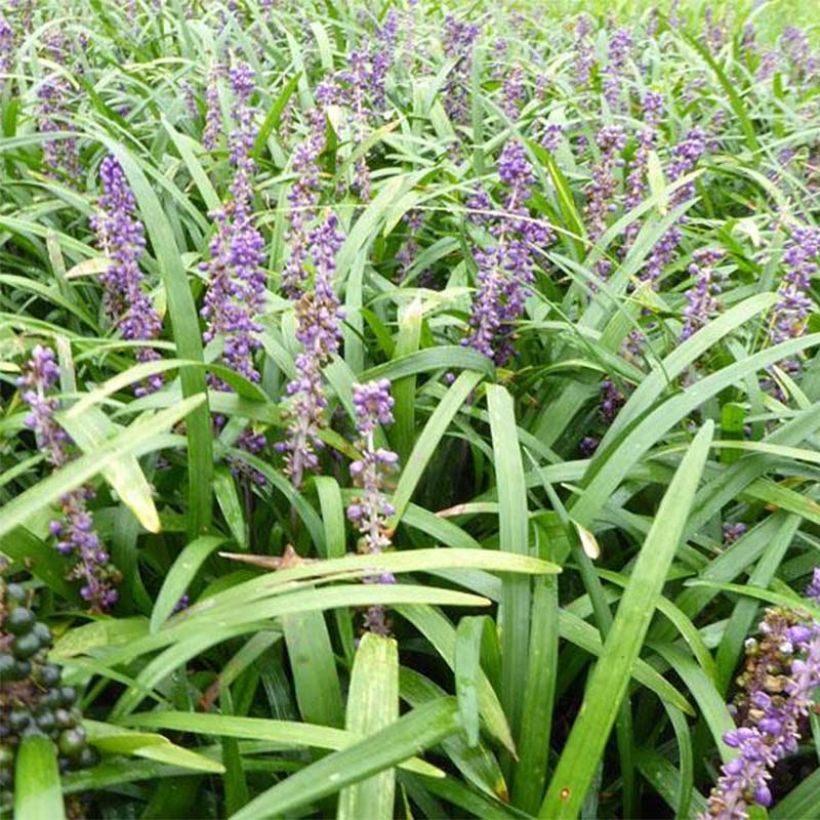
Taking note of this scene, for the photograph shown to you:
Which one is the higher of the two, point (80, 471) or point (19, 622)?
point (80, 471)

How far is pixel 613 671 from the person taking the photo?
2.10 m

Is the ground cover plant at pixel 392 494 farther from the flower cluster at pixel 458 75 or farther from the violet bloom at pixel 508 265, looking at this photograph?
the flower cluster at pixel 458 75

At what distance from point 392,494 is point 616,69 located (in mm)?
4464

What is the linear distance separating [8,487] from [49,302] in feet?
4.48

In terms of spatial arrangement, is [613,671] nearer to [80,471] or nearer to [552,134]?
[80,471]

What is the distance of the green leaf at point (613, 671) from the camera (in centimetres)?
204

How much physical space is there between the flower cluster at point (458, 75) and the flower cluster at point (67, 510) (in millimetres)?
3972

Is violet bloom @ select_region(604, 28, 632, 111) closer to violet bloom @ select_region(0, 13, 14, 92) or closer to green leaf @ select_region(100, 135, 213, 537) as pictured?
violet bloom @ select_region(0, 13, 14, 92)

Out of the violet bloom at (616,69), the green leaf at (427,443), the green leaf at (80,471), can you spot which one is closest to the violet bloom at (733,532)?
the green leaf at (427,443)

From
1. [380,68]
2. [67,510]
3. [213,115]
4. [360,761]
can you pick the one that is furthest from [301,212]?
[380,68]

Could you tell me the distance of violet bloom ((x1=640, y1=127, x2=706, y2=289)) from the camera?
3.99 metres

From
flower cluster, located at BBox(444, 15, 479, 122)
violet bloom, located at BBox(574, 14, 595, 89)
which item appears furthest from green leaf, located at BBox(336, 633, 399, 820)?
violet bloom, located at BBox(574, 14, 595, 89)

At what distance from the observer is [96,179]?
4.86 metres

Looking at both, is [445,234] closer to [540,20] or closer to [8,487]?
[8,487]
